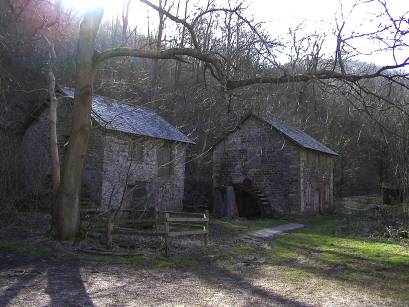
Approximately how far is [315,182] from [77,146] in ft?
63.4

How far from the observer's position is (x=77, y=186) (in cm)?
1234

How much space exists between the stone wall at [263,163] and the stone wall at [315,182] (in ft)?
2.12

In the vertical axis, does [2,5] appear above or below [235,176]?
above

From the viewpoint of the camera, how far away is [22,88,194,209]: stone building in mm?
20234

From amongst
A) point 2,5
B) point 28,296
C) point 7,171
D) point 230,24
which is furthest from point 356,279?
point 2,5

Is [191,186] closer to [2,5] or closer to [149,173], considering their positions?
[149,173]

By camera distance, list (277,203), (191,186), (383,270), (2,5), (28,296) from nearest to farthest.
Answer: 1. (28,296)
2. (383,270)
3. (2,5)
4. (277,203)
5. (191,186)

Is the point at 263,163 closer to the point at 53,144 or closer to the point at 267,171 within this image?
the point at 267,171

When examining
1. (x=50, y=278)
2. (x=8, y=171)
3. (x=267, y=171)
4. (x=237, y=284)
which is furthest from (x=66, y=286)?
(x=267, y=171)

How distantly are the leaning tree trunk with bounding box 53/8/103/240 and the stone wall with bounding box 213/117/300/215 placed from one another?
48.4ft

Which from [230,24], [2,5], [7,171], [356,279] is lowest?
[356,279]

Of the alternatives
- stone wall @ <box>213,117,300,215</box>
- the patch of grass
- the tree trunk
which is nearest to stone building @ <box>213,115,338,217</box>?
stone wall @ <box>213,117,300,215</box>

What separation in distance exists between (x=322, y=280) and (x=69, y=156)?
23.1ft

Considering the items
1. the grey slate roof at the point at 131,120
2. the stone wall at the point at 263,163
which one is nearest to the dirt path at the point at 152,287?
the grey slate roof at the point at 131,120
